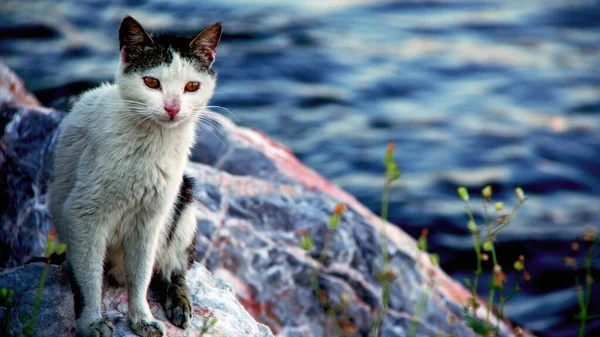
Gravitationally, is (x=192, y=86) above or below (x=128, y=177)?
above

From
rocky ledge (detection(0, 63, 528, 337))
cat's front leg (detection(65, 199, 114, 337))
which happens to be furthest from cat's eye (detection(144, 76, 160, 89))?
rocky ledge (detection(0, 63, 528, 337))

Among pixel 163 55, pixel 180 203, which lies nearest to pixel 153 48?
pixel 163 55

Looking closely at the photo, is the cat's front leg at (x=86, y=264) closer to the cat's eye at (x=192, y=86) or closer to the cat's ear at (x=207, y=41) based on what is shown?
the cat's eye at (x=192, y=86)

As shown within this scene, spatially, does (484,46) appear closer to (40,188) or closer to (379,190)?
(379,190)

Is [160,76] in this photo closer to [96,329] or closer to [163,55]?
[163,55]

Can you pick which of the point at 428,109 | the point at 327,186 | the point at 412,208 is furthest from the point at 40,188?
the point at 428,109

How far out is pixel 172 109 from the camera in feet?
12.1

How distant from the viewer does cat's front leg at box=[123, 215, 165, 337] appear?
388cm

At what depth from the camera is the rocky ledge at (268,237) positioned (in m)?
5.72

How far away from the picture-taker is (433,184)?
34.5ft

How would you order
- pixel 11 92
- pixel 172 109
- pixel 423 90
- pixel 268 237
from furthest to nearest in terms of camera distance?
pixel 423 90
pixel 11 92
pixel 268 237
pixel 172 109

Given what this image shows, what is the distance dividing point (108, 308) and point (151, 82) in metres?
1.25

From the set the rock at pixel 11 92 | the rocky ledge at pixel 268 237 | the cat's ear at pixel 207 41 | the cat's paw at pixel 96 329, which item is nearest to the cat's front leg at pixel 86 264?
the cat's paw at pixel 96 329

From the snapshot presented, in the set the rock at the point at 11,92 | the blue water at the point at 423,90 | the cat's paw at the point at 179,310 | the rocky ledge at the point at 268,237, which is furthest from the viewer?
the blue water at the point at 423,90
